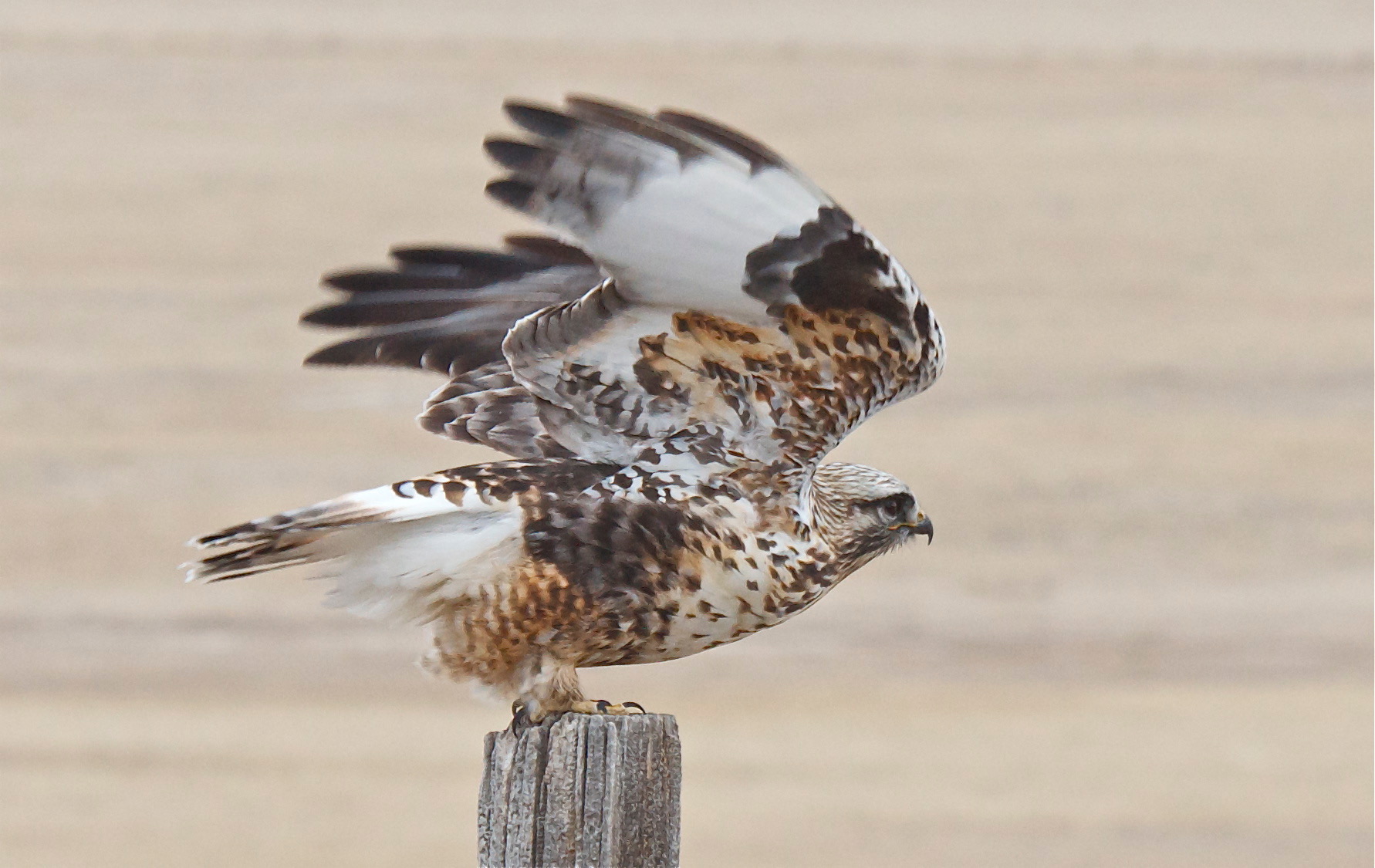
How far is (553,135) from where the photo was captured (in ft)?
11.6

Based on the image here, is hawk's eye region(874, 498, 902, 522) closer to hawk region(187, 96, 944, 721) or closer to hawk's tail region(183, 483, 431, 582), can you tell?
hawk region(187, 96, 944, 721)

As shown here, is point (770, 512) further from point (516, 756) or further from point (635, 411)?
point (516, 756)

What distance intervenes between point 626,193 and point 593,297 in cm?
46

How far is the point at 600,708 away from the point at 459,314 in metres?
1.12

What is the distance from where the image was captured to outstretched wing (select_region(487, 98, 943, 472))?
3592 mm

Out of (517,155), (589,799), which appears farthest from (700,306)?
(589,799)

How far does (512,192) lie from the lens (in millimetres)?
3611

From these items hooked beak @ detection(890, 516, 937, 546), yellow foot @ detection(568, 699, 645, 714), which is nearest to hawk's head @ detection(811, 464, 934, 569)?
hooked beak @ detection(890, 516, 937, 546)

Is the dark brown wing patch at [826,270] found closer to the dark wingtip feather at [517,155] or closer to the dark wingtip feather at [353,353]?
the dark wingtip feather at [517,155]

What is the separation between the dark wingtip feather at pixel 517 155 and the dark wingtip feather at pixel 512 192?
0.09 ft

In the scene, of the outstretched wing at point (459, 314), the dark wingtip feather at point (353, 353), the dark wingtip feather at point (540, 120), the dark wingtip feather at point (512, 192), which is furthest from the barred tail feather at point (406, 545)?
the dark wingtip feather at point (540, 120)

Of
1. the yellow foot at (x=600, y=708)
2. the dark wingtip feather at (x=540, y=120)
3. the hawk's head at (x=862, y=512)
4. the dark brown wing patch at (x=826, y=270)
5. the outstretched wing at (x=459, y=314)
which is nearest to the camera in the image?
the dark wingtip feather at (x=540, y=120)

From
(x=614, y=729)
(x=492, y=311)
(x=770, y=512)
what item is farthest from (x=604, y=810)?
(x=492, y=311)

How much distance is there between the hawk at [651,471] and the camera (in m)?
3.77
